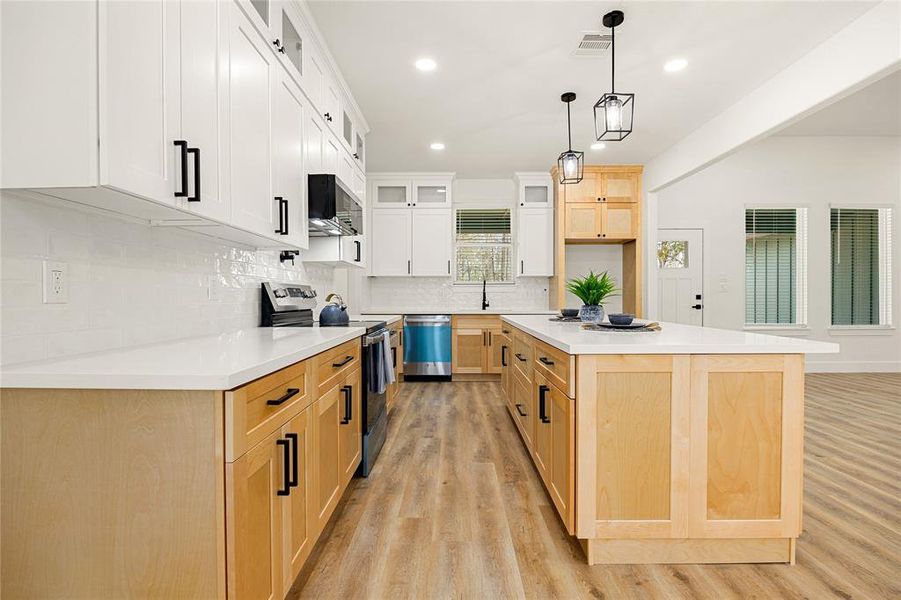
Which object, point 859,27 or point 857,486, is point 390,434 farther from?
point 859,27

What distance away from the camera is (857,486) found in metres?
2.46

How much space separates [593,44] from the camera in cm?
283

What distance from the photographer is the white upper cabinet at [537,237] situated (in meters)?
5.77

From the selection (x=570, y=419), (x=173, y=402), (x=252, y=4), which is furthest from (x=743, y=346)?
(x=252, y=4)

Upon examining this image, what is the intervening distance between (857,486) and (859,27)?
2.64 meters

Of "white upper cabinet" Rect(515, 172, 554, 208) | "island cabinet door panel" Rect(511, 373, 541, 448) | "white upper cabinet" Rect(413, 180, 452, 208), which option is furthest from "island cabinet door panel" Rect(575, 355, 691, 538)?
"white upper cabinet" Rect(413, 180, 452, 208)

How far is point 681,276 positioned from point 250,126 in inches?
224

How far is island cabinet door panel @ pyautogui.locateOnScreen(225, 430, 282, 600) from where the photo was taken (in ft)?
3.45

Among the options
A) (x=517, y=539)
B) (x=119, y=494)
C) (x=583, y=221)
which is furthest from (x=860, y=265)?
(x=119, y=494)

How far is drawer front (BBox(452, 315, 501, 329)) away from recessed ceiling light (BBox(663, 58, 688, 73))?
3160 millimetres

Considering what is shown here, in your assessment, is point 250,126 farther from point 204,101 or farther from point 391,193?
point 391,193

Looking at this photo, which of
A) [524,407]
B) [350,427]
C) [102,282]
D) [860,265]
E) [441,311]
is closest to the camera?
[102,282]

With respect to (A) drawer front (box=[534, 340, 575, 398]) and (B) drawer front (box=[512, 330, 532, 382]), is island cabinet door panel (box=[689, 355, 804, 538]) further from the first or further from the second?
(B) drawer front (box=[512, 330, 532, 382])

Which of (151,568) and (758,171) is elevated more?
(758,171)
